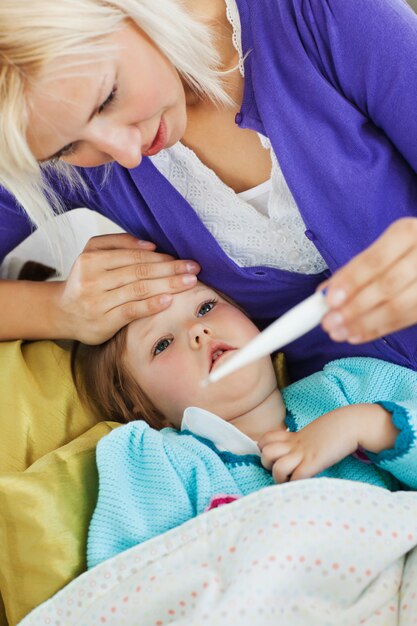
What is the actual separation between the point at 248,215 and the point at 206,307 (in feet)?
0.60

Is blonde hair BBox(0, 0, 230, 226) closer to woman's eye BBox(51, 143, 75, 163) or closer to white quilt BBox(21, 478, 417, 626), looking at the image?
woman's eye BBox(51, 143, 75, 163)

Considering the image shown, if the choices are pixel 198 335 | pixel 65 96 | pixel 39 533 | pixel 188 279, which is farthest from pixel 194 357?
pixel 65 96

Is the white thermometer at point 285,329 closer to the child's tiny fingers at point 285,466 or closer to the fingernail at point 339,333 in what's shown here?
the fingernail at point 339,333

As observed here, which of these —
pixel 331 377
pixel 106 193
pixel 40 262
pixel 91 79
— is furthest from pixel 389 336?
pixel 40 262

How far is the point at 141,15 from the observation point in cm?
92

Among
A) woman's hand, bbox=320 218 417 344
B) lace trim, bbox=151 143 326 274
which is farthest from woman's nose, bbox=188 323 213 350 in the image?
woman's hand, bbox=320 218 417 344

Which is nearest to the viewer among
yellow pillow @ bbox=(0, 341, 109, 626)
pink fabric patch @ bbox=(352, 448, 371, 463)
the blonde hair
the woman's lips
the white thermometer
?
the white thermometer

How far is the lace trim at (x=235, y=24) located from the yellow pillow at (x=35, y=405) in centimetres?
60

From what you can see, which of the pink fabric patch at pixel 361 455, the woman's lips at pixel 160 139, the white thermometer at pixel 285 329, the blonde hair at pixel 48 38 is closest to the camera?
the white thermometer at pixel 285 329

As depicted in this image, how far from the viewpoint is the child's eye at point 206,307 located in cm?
127

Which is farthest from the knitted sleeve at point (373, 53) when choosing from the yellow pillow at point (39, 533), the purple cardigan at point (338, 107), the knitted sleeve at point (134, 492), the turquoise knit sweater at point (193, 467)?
the yellow pillow at point (39, 533)

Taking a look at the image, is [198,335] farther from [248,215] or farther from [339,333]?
[339,333]

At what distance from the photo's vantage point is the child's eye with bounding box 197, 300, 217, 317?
1271 mm

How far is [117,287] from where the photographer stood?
4.12 feet
